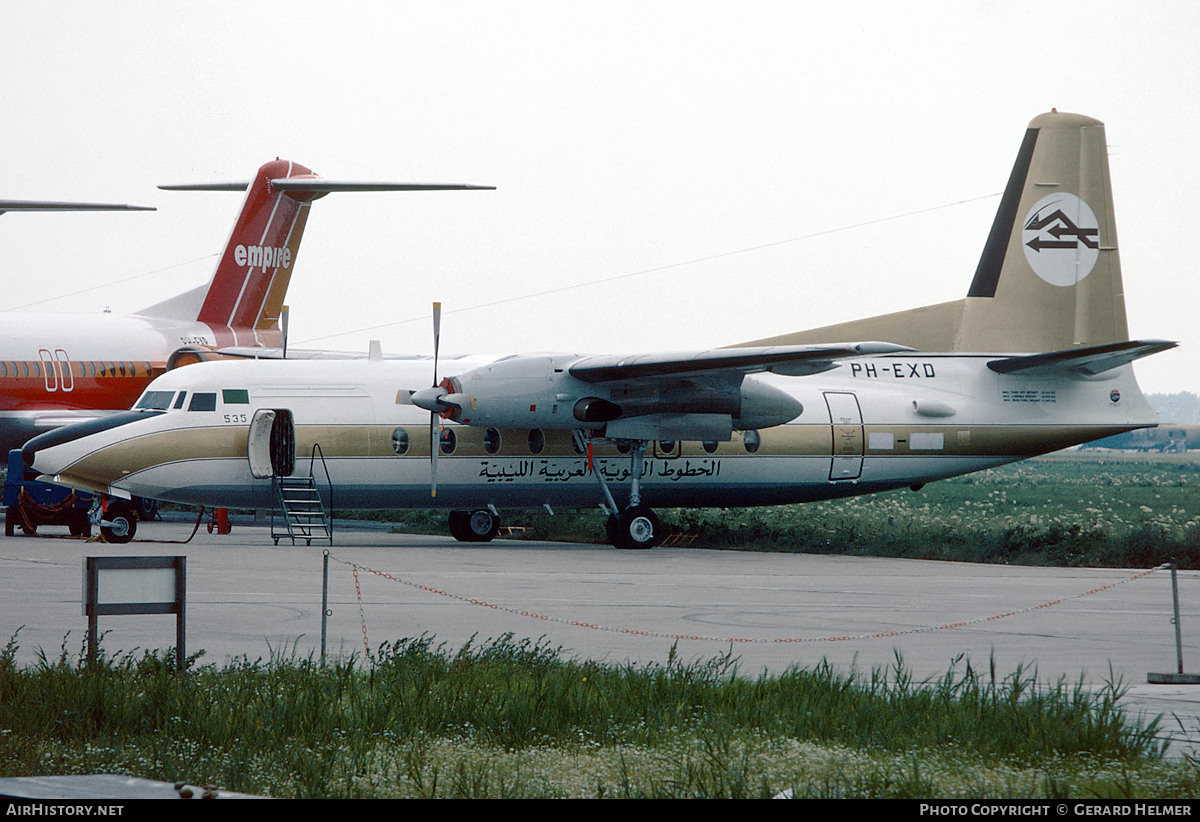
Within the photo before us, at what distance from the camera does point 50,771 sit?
22.9 ft

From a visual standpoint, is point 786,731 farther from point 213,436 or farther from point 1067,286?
point 1067,286

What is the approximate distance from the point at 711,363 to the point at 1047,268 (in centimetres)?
895

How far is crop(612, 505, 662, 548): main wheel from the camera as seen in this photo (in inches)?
988

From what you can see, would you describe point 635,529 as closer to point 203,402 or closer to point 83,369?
point 203,402

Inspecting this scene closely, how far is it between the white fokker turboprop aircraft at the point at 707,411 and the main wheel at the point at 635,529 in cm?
4

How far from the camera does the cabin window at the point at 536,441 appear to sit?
24.8 metres

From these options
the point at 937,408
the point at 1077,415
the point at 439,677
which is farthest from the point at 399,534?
the point at 439,677

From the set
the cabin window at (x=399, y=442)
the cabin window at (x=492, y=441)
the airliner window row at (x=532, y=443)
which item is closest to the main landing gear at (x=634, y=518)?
the airliner window row at (x=532, y=443)

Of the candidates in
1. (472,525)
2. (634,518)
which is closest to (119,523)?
(472,525)

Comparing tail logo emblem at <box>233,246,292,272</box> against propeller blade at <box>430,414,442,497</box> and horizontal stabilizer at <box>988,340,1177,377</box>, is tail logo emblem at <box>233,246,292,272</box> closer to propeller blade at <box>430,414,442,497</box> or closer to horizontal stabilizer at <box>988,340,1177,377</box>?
propeller blade at <box>430,414,442,497</box>

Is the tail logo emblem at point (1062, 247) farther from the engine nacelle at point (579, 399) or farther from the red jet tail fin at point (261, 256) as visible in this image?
the red jet tail fin at point (261, 256)

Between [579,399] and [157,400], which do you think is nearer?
[157,400]

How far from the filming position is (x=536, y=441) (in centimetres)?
2486

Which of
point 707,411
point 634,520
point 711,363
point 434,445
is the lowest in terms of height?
point 634,520
